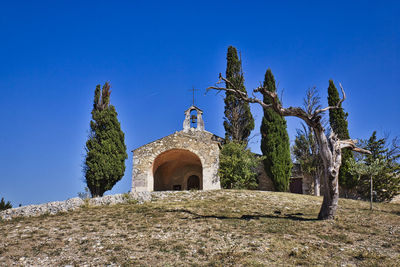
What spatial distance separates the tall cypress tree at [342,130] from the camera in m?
20.2

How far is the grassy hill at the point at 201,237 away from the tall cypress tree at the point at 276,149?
8320 mm

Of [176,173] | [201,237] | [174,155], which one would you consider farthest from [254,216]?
[176,173]

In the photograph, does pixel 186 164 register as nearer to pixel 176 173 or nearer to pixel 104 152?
pixel 176 173

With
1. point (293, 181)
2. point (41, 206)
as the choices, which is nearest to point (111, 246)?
point (41, 206)

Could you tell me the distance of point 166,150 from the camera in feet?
59.0

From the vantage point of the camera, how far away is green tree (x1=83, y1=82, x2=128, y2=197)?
17.6m

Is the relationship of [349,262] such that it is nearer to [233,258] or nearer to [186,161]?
[233,258]

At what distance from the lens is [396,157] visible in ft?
65.1

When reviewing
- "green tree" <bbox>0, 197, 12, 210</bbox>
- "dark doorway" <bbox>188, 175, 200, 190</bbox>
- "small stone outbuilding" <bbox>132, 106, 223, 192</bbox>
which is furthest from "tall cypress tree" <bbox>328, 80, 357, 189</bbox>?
"green tree" <bbox>0, 197, 12, 210</bbox>

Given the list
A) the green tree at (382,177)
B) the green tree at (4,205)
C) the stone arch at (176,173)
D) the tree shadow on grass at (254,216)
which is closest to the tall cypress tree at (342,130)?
the green tree at (382,177)

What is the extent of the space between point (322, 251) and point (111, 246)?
476cm

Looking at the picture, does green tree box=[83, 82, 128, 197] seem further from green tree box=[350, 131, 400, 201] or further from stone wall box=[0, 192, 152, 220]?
green tree box=[350, 131, 400, 201]

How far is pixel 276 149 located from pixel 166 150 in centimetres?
777

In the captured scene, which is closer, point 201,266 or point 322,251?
point 201,266
